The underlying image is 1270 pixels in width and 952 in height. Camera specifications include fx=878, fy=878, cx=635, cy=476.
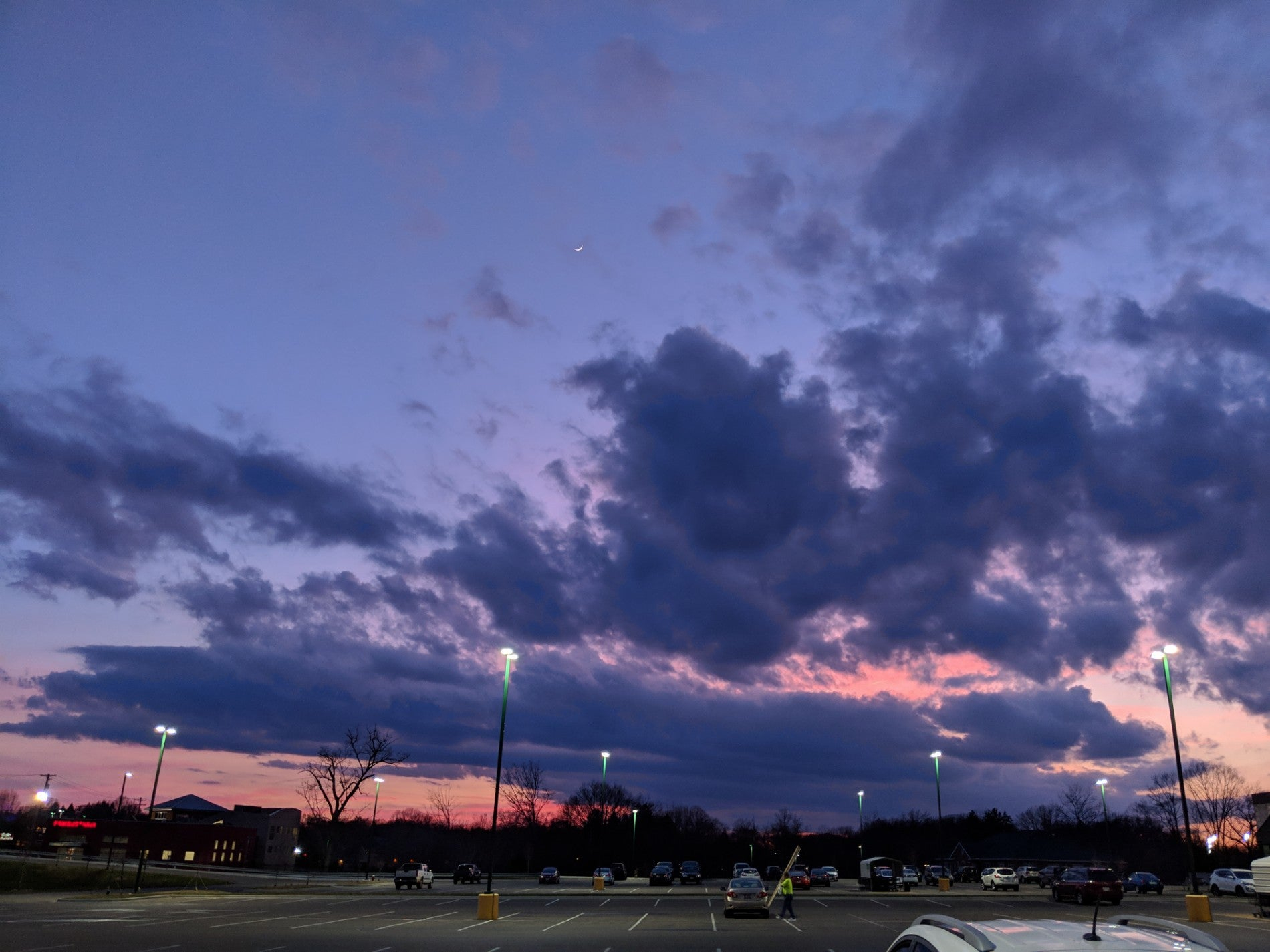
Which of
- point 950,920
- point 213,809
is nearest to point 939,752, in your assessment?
point 950,920

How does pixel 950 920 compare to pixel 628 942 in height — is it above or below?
above

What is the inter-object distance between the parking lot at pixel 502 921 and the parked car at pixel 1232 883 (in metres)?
2.62

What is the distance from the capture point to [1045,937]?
13.5ft

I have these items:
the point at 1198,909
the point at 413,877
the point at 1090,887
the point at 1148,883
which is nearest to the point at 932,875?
the point at 1148,883

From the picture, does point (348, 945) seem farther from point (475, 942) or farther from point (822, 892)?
point (822, 892)

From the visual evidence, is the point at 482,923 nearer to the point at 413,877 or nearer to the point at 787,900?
the point at 787,900

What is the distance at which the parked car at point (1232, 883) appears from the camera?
5256cm

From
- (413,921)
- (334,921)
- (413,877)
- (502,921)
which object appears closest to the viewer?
(502,921)

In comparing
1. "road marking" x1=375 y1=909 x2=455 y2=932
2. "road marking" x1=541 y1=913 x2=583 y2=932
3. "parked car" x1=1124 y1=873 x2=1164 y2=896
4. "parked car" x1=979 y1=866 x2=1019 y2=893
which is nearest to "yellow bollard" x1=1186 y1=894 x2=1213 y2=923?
"road marking" x1=541 y1=913 x2=583 y2=932

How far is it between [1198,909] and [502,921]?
23621mm

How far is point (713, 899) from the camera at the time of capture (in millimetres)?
49156

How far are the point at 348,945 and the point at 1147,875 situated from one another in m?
62.3

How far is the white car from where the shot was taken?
391 centimetres

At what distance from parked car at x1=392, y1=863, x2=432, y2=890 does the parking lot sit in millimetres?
9545
